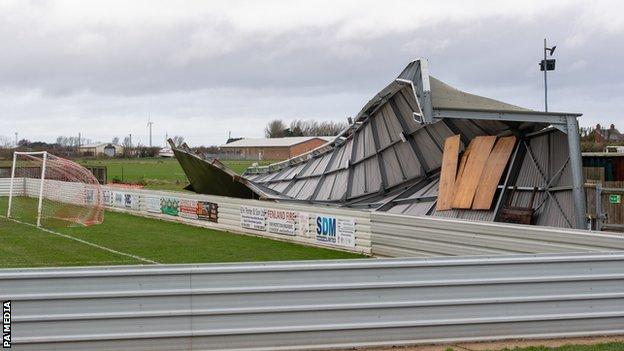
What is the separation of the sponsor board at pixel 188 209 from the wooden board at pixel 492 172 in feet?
33.5

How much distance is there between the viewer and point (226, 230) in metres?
24.1

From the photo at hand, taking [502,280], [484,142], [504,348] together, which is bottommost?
[504,348]

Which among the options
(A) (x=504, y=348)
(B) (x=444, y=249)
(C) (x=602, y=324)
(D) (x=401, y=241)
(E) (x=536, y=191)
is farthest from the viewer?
(E) (x=536, y=191)

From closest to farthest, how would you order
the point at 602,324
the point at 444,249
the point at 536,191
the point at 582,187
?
1. the point at 602,324
2. the point at 444,249
3. the point at 582,187
4. the point at 536,191

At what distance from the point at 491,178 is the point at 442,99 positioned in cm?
287

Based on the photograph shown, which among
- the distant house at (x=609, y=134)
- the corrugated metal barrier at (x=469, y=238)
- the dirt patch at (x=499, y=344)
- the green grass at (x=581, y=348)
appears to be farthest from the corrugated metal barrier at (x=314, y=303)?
the distant house at (x=609, y=134)

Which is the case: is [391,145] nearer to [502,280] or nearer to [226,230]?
[226,230]

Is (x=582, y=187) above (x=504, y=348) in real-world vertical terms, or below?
above

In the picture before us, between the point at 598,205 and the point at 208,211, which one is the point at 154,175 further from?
the point at 598,205

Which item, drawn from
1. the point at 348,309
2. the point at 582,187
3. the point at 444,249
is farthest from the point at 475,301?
the point at 582,187

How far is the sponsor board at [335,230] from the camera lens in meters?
18.1

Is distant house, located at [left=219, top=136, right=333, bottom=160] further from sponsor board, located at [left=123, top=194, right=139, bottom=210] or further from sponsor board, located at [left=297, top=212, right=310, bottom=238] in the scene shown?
sponsor board, located at [left=297, top=212, right=310, bottom=238]

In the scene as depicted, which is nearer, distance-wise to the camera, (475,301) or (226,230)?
(475,301)

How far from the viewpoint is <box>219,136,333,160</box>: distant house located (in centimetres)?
11575
